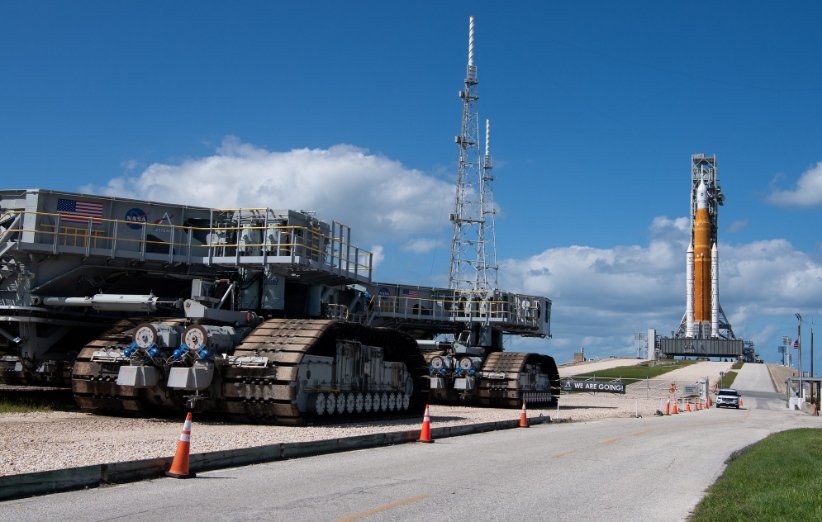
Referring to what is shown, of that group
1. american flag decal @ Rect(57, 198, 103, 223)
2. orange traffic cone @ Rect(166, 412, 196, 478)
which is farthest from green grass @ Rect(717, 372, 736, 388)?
orange traffic cone @ Rect(166, 412, 196, 478)

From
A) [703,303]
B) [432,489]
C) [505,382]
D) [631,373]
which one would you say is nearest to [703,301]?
[703,303]

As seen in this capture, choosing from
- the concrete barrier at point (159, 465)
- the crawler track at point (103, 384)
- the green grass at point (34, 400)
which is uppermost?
the crawler track at point (103, 384)

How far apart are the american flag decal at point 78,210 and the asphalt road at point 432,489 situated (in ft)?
38.0

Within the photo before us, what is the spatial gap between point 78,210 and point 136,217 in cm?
162

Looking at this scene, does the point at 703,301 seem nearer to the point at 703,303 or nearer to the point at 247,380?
the point at 703,303

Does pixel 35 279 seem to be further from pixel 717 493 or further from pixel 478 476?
pixel 717 493

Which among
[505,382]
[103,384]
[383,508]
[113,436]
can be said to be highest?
[505,382]

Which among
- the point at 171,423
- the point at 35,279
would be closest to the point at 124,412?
the point at 171,423

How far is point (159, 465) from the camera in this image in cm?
1126

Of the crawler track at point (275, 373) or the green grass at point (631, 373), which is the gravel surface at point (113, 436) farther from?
the green grass at point (631, 373)

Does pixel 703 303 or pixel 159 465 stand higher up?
pixel 703 303

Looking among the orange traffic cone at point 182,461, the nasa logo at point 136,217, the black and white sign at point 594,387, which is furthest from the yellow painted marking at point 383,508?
the black and white sign at point 594,387

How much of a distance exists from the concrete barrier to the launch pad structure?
94.2m

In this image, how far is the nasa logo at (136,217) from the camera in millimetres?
23516
